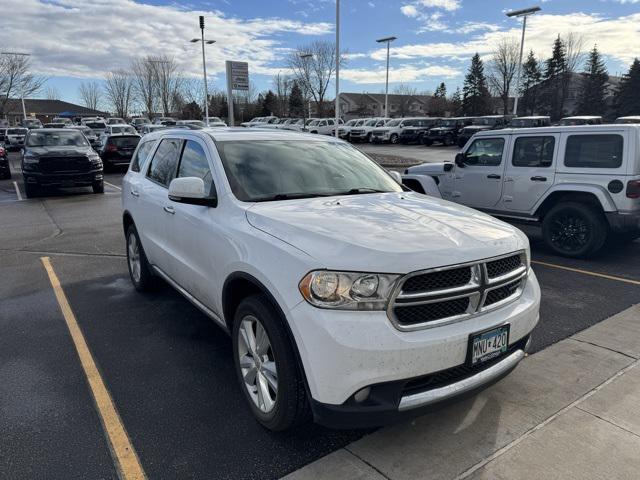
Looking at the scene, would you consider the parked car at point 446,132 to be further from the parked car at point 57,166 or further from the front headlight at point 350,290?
the front headlight at point 350,290

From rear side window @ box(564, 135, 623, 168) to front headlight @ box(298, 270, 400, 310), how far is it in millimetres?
5532

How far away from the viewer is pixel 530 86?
6397 cm

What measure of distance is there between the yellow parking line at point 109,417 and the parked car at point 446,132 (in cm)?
3127

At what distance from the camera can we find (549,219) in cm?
720

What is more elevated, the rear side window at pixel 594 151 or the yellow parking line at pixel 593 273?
the rear side window at pixel 594 151

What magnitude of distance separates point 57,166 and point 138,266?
32.1 ft

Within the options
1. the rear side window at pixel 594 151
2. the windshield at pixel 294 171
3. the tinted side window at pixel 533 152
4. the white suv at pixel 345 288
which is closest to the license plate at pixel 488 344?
the white suv at pixel 345 288

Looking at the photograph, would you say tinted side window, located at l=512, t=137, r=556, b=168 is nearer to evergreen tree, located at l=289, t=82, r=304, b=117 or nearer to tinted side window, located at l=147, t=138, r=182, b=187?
tinted side window, located at l=147, t=138, r=182, b=187

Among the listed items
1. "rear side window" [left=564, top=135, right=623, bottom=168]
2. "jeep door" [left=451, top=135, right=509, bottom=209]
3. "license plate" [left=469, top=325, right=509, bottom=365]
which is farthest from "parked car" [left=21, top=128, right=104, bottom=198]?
"license plate" [left=469, top=325, right=509, bottom=365]

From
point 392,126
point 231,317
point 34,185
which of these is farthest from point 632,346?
point 392,126

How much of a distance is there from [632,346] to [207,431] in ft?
11.5

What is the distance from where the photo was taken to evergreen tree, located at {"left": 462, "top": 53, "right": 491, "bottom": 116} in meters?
64.2

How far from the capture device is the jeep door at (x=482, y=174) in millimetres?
7832

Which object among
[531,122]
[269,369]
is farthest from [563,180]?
[531,122]
